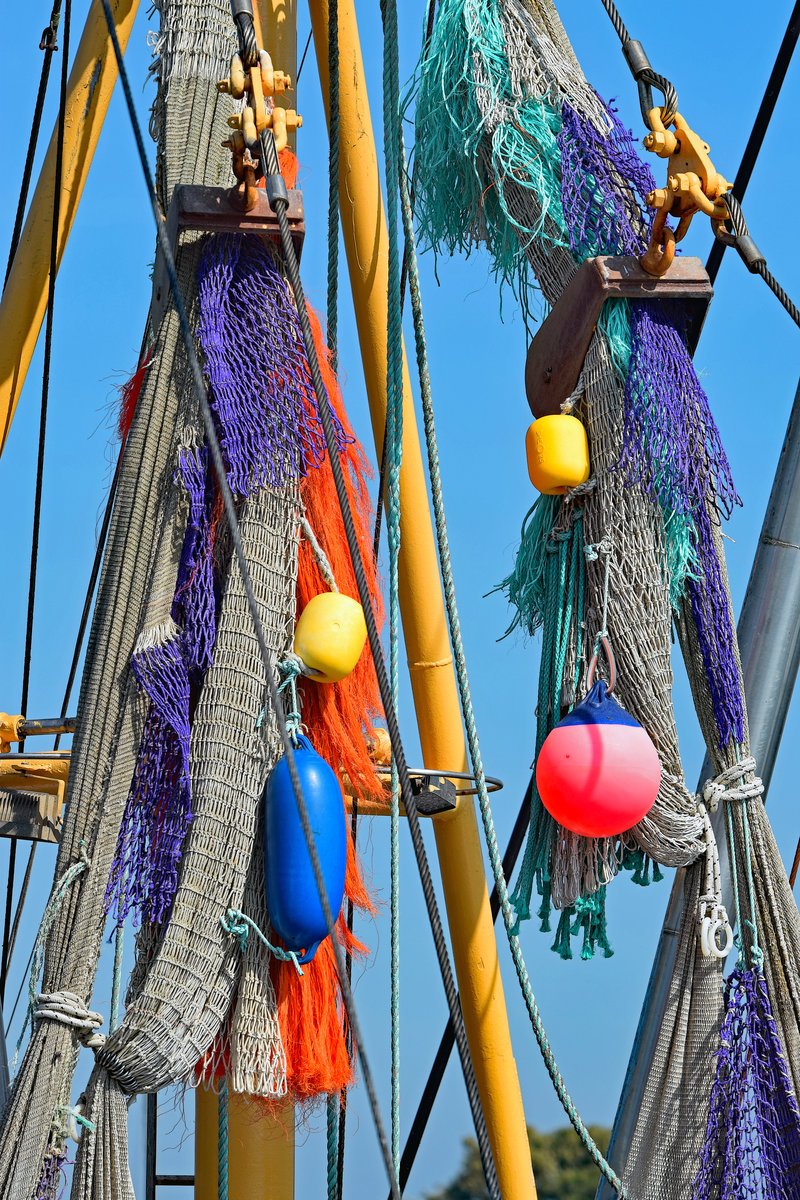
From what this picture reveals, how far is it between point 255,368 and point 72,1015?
123 centimetres

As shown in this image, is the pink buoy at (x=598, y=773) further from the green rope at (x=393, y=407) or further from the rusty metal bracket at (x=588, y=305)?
the rusty metal bracket at (x=588, y=305)

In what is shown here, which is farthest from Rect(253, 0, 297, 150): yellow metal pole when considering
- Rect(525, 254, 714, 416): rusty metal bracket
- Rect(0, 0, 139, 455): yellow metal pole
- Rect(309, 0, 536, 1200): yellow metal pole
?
Rect(525, 254, 714, 416): rusty metal bracket

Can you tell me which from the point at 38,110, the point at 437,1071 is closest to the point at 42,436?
the point at 38,110

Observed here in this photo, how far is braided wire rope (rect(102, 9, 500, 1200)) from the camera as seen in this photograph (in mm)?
2451

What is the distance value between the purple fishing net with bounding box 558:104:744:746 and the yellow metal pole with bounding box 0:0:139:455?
168cm

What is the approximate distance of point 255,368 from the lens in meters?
3.03

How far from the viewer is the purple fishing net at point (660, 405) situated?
3287 mm

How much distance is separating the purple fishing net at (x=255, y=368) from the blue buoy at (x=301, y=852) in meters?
0.57

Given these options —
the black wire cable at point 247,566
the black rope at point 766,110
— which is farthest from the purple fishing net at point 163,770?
the black rope at point 766,110

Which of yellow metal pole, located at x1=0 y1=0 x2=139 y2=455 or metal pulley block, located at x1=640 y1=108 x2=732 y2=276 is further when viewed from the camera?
yellow metal pole, located at x1=0 y1=0 x2=139 y2=455

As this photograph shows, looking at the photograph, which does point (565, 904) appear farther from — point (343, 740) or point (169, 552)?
point (169, 552)

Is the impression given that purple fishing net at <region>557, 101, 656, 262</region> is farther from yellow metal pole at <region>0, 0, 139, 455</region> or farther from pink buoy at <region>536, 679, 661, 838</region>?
yellow metal pole at <region>0, 0, 139, 455</region>

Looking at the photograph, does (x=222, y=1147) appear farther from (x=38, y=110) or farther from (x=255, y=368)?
(x=38, y=110)

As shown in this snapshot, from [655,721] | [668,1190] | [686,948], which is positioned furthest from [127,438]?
[668,1190]
